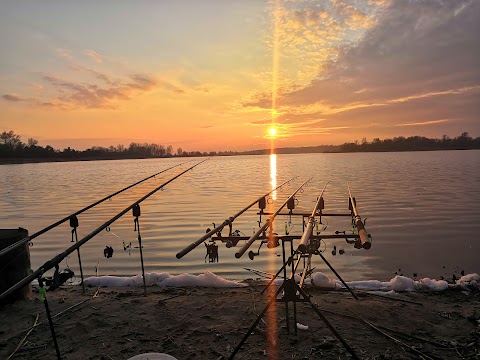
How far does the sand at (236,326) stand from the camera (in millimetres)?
5270

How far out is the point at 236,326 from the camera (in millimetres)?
6055

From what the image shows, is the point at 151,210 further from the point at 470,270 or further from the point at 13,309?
the point at 470,270

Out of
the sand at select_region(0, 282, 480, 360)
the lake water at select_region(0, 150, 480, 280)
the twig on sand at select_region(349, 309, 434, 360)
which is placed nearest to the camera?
the twig on sand at select_region(349, 309, 434, 360)

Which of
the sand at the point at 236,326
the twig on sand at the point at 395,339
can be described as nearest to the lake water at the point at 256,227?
the sand at the point at 236,326

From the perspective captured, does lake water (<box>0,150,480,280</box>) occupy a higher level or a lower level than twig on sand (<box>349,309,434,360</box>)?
lower

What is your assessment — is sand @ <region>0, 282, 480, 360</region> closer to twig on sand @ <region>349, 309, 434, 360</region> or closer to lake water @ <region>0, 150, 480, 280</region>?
twig on sand @ <region>349, 309, 434, 360</region>

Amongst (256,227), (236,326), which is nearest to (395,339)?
(236,326)

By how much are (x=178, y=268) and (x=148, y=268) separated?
1.09 meters

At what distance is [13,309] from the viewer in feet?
23.0

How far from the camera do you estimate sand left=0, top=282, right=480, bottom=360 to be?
5.27 m

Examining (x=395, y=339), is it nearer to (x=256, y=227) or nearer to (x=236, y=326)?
(x=236, y=326)

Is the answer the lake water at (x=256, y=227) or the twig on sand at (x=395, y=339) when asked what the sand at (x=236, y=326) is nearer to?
the twig on sand at (x=395, y=339)

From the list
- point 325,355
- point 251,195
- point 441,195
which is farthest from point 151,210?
point 441,195

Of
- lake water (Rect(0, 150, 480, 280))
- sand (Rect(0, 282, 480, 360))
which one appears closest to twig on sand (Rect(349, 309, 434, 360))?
sand (Rect(0, 282, 480, 360))
